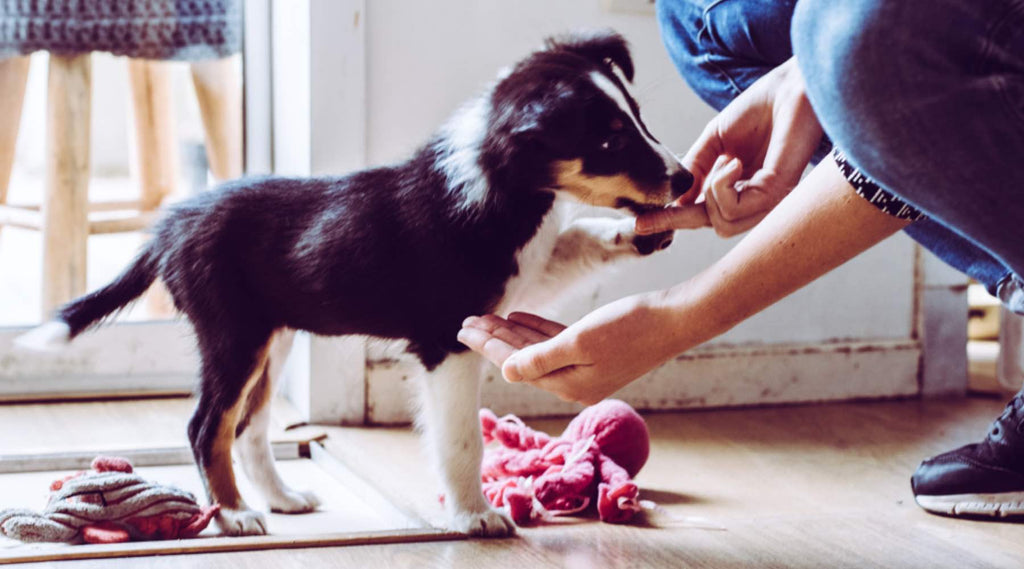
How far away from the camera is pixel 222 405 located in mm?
1528

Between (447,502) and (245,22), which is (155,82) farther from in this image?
(447,502)

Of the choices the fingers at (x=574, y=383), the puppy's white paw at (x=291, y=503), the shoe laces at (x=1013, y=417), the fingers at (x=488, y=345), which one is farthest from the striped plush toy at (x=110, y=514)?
the shoe laces at (x=1013, y=417)

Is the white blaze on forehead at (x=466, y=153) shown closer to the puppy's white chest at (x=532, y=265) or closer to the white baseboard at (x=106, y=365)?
the puppy's white chest at (x=532, y=265)

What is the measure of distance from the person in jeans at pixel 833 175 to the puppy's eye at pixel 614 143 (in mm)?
101

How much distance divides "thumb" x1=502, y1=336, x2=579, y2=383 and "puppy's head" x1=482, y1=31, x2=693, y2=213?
0.27m

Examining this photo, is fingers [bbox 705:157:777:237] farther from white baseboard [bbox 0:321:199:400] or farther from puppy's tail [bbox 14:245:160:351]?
white baseboard [bbox 0:321:199:400]

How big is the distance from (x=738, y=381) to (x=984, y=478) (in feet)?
2.71

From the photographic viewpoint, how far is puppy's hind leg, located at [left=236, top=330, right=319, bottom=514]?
1.65 meters

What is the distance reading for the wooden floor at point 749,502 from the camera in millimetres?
1374

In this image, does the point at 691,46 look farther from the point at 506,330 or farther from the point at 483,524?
the point at 483,524

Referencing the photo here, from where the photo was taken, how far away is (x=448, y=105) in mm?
2227

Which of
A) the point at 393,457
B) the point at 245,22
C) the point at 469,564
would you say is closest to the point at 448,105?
the point at 245,22

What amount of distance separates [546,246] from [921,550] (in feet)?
2.05

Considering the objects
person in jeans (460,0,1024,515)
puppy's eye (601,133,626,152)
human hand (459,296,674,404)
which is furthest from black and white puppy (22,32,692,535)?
human hand (459,296,674,404)
